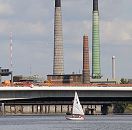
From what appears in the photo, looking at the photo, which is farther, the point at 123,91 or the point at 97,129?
the point at 123,91

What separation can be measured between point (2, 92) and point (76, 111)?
1795cm

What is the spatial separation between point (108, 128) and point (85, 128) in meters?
3.85

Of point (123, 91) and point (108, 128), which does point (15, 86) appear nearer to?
point (123, 91)

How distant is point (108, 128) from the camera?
459ft

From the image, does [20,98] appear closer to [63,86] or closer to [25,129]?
[63,86]

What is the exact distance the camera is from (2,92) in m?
193

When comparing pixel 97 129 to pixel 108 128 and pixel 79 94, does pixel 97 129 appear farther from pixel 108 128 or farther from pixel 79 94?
pixel 79 94

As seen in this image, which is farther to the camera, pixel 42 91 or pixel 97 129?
pixel 42 91

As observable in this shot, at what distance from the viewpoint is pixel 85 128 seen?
14075 centimetres

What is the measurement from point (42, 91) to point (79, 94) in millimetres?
8730

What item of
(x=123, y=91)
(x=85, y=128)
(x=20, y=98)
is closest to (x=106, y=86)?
(x=123, y=91)

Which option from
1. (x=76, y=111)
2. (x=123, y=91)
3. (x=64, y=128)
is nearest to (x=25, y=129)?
(x=64, y=128)

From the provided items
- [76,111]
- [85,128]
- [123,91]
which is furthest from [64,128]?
[123,91]

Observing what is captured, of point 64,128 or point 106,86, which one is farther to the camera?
point 106,86
